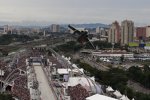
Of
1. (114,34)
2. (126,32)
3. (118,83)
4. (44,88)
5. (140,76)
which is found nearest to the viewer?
(44,88)

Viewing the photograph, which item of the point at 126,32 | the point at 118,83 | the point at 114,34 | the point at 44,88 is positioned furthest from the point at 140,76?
the point at 114,34

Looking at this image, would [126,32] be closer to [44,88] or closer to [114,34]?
[114,34]

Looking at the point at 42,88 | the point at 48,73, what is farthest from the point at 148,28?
the point at 42,88

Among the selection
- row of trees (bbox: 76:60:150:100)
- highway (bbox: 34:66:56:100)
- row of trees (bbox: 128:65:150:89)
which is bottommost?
row of trees (bbox: 128:65:150:89)

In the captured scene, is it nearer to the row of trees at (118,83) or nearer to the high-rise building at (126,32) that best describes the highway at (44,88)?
the row of trees at (118,83)

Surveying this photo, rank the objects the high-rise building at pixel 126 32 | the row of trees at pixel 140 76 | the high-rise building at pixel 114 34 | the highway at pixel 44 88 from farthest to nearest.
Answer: the high-rise building at pixel 126 32 → the high-rise building at pixel 114 34 → the row of trees at pixel 140 76 → the highway at pixel 44 88

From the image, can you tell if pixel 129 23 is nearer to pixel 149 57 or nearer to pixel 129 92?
pixel 149 57

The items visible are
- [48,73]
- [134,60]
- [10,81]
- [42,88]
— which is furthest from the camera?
[134,60]

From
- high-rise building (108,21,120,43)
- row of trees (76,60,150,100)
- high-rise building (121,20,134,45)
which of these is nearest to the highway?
row of trees (76,60,150,100)

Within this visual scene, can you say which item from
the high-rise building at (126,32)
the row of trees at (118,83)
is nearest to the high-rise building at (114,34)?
the high-rise building at (126,32)

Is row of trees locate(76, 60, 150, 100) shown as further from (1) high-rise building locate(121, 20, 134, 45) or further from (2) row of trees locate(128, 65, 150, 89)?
(1) high-rise building locate(121, 20, 134, 45)

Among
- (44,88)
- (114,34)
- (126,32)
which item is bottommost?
(44,88)
